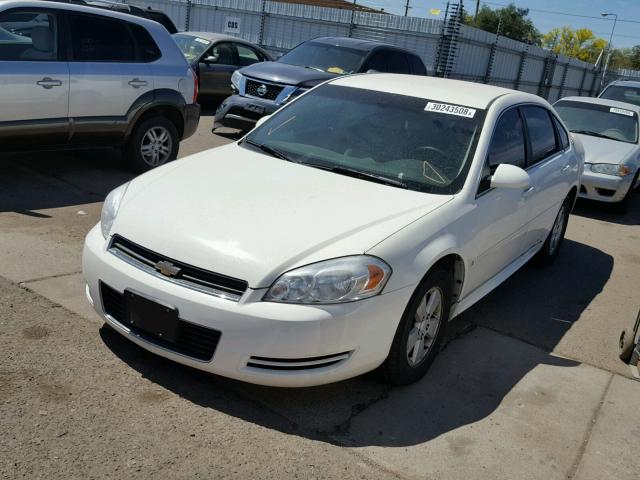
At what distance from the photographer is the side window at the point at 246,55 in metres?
14.3

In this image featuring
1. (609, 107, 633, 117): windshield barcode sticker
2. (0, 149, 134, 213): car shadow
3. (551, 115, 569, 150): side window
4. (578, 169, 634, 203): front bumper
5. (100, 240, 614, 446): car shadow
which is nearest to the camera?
(100, 240, 614, 446): car shadow

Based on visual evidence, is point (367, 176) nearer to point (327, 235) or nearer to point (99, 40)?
point (327, 235)

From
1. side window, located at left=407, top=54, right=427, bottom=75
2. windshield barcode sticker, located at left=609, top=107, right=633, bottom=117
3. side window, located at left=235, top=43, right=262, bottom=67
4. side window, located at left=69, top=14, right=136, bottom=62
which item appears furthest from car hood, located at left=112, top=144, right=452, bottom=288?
side window, located at left=235, top=43, right=262, bottom=67

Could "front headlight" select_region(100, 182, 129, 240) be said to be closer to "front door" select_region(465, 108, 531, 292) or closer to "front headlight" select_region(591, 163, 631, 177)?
"front door" select_region(465, 108, 531, 292)

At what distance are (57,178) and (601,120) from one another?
8.09 meters

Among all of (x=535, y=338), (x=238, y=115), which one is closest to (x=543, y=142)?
(x=535, y=338)

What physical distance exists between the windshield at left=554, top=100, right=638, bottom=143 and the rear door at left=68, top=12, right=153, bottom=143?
22.1ft

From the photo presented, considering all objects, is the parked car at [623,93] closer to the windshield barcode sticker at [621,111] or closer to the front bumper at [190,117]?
the windshield barcode sticker at [621,111]

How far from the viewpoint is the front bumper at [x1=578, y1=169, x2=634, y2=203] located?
9688 mm

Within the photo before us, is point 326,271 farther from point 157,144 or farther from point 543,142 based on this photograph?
point 157,144

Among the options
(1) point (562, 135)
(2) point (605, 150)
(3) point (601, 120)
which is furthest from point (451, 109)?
(3) point (601, 120)

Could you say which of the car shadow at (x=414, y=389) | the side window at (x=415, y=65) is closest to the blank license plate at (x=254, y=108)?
the side window at (x=415, y=65)

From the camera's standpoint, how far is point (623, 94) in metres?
15.1

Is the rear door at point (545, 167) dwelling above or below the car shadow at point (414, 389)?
above
